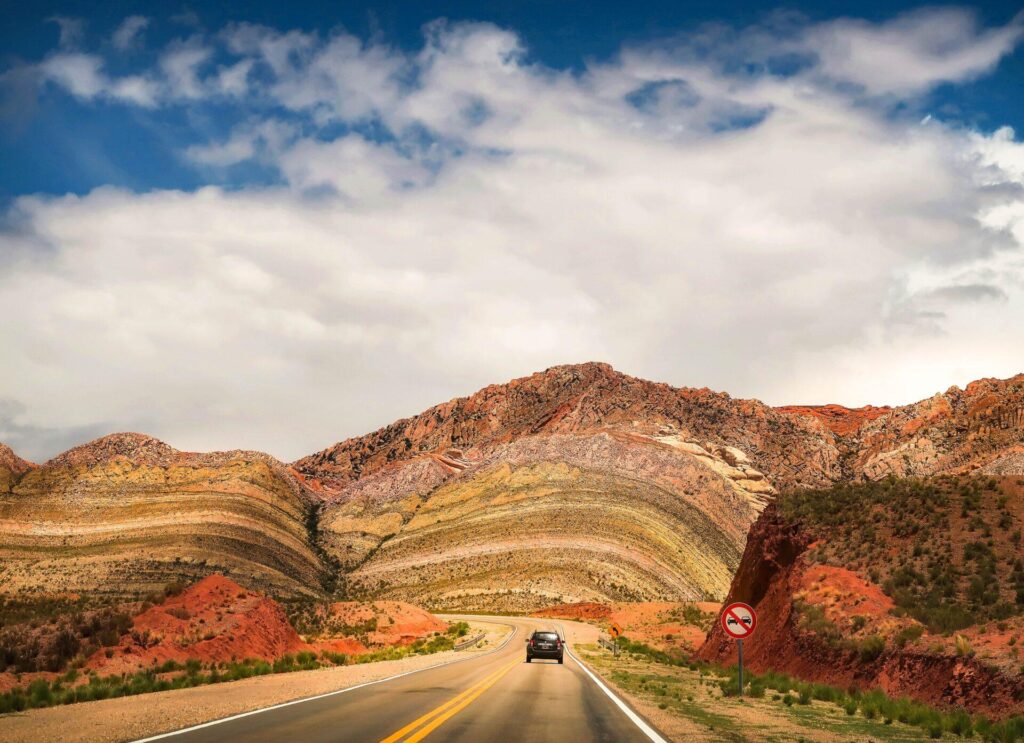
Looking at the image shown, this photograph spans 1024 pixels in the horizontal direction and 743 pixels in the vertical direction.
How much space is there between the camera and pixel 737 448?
13638cm

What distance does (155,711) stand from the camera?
Answer: 15.6 metres

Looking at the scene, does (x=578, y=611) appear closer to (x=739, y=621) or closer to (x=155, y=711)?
(x=739, y=621)

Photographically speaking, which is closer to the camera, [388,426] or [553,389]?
[553,389]

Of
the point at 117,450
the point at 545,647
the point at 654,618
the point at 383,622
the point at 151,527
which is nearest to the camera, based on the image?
the point at 545,647

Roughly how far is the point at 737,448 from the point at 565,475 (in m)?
38.8

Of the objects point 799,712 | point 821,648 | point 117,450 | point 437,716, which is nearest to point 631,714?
point 437,716

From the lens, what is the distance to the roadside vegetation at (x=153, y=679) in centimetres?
1823

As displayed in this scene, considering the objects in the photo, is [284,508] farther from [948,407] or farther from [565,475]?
[948,407]

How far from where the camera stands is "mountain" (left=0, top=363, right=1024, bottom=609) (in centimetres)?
9244

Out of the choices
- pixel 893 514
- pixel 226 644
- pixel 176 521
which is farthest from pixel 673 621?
pixel 176 521

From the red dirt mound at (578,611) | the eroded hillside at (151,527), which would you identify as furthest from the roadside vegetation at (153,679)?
the eroded hillside at (151,527)

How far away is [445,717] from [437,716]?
181mm

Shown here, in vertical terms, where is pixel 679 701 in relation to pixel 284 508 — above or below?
below

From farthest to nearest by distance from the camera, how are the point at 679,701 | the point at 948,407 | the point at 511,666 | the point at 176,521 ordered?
the point at 948,407
the point at 176,521
the point at 511,666
the point at 679,701
